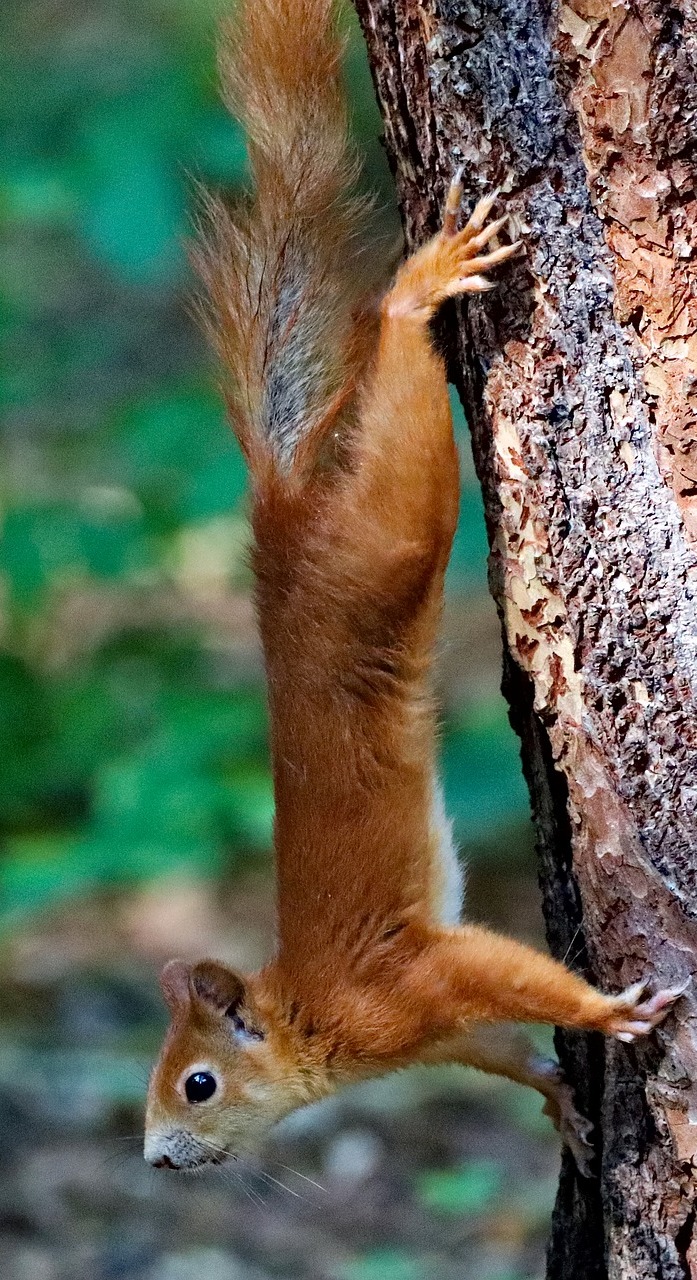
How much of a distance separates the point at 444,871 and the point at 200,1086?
58cm

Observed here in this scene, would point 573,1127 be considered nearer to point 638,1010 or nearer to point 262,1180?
point 638,1010

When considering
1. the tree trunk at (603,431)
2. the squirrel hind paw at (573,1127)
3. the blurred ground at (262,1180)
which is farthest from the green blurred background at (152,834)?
the squirrel hind paw at (573,1127)

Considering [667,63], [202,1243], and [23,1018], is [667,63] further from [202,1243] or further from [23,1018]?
[23,1018]

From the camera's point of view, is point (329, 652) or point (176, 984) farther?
point (176, 984)

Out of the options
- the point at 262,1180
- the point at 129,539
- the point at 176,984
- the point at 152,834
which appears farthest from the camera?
the point at 129,539

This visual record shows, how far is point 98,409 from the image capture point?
26.5 feet

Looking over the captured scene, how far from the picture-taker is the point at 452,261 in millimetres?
2154

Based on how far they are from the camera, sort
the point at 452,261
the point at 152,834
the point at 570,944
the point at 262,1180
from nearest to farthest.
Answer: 1. the point at 452,261
2. the point at 570,944
3. the point at 262,1180
4. the point at 152,834

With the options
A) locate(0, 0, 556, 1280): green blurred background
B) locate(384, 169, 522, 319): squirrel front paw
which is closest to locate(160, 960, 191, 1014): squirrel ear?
locate(0, 0, 556, 1280): green blurred background

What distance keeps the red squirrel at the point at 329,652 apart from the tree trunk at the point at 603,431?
0.19m

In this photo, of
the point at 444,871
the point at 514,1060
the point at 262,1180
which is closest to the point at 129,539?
the point at 262,1180

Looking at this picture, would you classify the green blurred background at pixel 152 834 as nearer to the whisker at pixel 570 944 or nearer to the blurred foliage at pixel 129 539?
the blurred foliage at pixel 129 539

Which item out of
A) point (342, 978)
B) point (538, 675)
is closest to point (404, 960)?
point (342, 978)

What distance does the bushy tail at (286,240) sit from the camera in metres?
2.45
